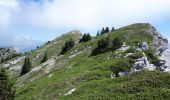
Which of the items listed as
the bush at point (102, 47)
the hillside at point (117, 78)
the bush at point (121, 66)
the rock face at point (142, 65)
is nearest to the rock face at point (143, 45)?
the hillside at point (117, 78)

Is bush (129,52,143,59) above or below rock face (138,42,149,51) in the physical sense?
below

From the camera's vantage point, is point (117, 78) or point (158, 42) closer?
point (117, 78)

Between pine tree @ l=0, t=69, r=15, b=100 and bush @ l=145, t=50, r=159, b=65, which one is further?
bush @ l=145, t=50, r=159, b=65

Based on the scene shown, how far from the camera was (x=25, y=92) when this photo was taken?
7919 centimetres

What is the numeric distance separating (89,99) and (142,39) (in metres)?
44.0

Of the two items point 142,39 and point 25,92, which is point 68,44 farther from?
point 25,92

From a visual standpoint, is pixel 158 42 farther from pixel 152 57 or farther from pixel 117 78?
pixel 117 78

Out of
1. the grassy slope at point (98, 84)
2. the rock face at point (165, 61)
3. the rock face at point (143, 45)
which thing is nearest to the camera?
the grassy slope at point (98, 84)

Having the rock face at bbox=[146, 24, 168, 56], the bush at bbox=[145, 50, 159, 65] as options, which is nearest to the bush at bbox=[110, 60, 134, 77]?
the bush at bbox=[145, 50, 159, 65]

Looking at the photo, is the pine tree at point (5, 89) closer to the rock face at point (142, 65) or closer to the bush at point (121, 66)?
the bush at point (121, 66)

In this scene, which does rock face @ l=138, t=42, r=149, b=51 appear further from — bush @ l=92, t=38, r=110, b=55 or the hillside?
bush @ l=92, t=38, r=110, b=55

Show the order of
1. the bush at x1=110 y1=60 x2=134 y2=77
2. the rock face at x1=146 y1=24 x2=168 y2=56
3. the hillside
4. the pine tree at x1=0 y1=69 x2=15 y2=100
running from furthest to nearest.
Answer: the rock face at x1=146 y1=24 x2=168 y2=56
the bush at x1=110 y1=60 x2=134 y2=77
the pine tree at x1=0 y1=69 x2=15 y2=100
the hillside

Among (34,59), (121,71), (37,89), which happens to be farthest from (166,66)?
(34,59)

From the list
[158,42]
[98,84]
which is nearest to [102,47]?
[158,42]
